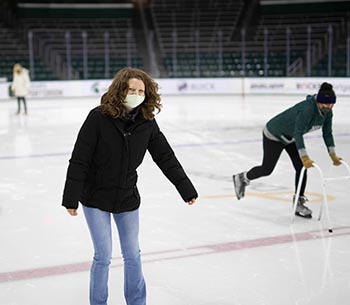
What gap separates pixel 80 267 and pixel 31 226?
145cm

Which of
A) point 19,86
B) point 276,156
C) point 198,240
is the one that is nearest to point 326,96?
point 276,156

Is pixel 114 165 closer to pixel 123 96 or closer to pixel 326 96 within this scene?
pixel 123 96

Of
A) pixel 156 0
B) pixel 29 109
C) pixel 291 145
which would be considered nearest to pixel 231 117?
pixel 29 109

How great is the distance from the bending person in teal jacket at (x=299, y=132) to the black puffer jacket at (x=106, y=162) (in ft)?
7.89

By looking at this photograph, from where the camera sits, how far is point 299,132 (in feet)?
18.5

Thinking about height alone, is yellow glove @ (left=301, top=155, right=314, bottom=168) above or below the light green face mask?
below

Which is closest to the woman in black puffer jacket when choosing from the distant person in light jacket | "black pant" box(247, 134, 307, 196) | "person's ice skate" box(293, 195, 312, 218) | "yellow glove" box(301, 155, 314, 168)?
"yellow glove" box(301, 155, 314, 168)

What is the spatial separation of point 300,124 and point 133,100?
2666mm

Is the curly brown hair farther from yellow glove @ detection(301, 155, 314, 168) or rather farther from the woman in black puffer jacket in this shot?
yellow glove @ detection(301, 155, 314, 168)

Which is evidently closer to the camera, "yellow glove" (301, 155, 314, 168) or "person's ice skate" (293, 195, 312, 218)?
"yellow glove" (301, 155, 314, 168)

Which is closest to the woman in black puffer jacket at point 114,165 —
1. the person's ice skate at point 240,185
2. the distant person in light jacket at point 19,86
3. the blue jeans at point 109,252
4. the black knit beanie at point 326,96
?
the blue jeans at point 109,252

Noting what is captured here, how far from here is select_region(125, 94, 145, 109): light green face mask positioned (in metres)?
3.27

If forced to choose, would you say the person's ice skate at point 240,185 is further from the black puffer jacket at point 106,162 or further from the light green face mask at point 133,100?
the light green face mask at point 133,100

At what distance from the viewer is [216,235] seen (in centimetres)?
563
